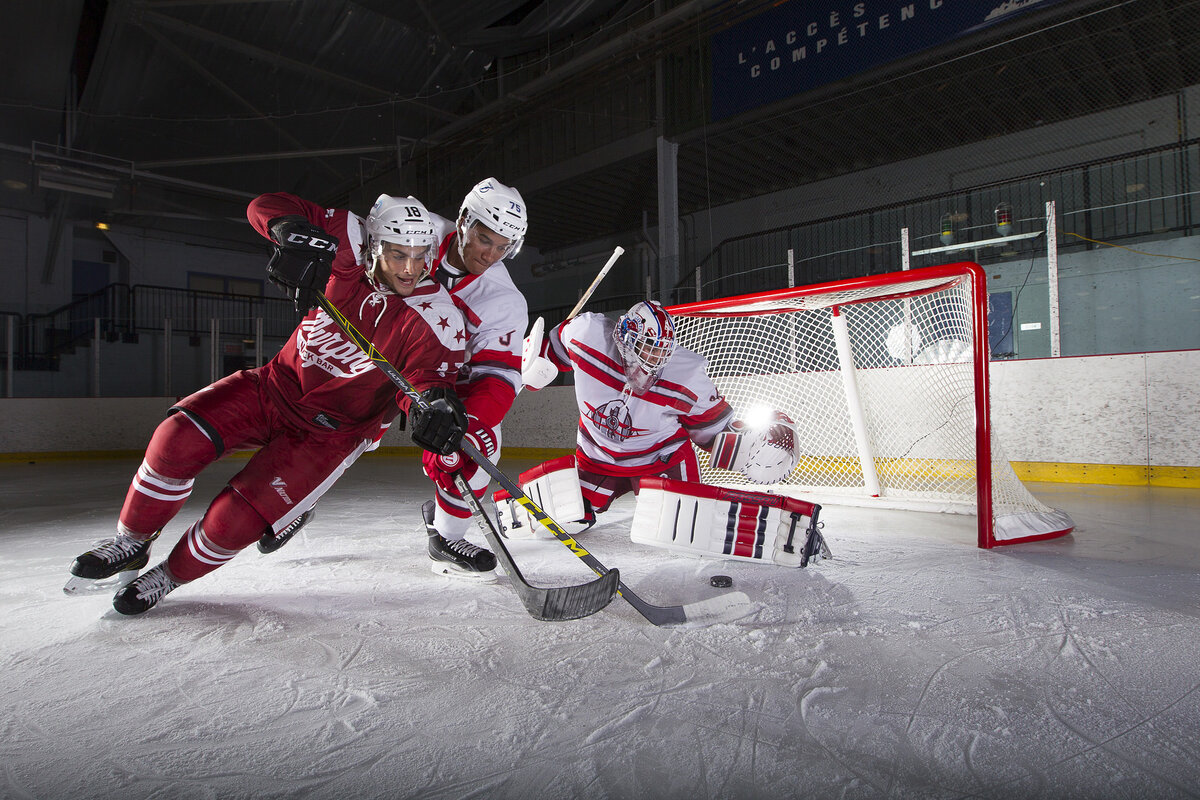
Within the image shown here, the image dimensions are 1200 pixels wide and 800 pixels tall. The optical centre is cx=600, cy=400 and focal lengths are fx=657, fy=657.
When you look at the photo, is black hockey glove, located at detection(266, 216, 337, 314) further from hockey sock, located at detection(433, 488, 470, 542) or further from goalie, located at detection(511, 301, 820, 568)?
goalie, located at detection(511, 301, 820, 568)

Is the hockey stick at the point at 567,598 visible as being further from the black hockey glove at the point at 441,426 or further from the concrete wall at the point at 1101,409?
the concrete wall at the point at 1101,409

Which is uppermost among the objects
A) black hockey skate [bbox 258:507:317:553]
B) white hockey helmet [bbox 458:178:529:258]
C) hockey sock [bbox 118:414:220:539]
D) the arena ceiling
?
the arena ceiling

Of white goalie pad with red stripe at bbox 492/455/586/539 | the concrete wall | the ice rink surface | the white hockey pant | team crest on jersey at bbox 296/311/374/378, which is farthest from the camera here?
the concrete wall

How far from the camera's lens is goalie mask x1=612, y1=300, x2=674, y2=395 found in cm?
246

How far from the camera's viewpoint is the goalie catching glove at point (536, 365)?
9.49 feet

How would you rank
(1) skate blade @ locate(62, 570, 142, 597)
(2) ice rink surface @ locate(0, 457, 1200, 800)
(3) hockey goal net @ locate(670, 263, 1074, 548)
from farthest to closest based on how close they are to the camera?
(3) hockey goal net @ locate(670, 263, 1074, 548) < (1) skate blade @ locate(62, 570, 142, 597) < (2) ice rink surface @ locate(0, 457, 1200, 800)

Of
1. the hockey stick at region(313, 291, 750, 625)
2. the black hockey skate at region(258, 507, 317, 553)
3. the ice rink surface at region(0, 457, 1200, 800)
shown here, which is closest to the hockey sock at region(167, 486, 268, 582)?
the ice rink surface at region(0, 457, 1200, 800)

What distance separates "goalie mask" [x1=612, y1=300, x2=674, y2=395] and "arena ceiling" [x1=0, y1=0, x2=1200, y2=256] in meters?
5.92

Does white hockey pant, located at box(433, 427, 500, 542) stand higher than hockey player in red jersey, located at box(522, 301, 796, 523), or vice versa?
hockey player in red jersey, located at box(522, 301, 796, 523)

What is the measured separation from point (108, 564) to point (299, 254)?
2.98ft

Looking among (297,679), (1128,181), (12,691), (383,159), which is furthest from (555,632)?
(383,159)

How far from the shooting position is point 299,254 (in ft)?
5.44

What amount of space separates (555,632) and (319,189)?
1032 cm

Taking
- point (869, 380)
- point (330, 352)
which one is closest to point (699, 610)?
point (330, 352)
